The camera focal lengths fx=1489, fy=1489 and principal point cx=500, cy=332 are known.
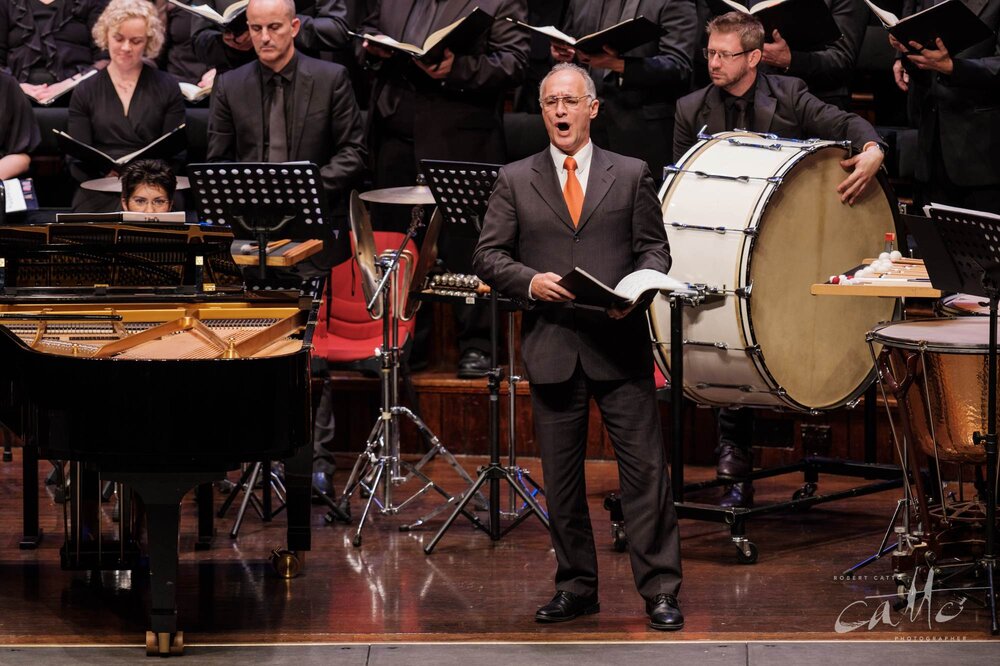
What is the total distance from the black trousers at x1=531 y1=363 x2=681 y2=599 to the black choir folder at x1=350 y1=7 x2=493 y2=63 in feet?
6.85

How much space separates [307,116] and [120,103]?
1295mm

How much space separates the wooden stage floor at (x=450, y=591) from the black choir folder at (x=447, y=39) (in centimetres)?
194

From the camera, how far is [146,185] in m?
6.05

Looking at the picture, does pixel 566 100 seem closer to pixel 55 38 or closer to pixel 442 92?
pixel 442 92

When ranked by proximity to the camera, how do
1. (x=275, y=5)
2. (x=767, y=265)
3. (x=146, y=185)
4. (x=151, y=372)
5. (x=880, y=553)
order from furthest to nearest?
(x=275, y=5) → (x=146, y=185) → (x=767, y=265) → (x=880, y=553) → (x=151, y=372)

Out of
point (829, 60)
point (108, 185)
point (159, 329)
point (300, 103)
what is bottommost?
point (159, 329)

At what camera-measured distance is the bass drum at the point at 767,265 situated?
5375 mm

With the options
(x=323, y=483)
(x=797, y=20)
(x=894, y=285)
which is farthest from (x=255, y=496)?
(x=797, y=20)

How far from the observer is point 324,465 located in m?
6.22

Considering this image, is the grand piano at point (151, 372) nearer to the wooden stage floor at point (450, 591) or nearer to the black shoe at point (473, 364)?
the wooden stage floor at point (450, 591)

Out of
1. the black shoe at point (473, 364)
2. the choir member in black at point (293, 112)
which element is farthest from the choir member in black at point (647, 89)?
the black shoe at point (473, 364)

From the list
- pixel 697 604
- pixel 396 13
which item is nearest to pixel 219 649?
pixel 697 604

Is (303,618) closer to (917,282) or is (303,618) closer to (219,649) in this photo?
(219,649)

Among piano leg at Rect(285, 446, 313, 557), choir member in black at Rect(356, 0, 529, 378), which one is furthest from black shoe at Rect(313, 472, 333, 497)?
piano leg at Rect(285, 446, 313, 557)
